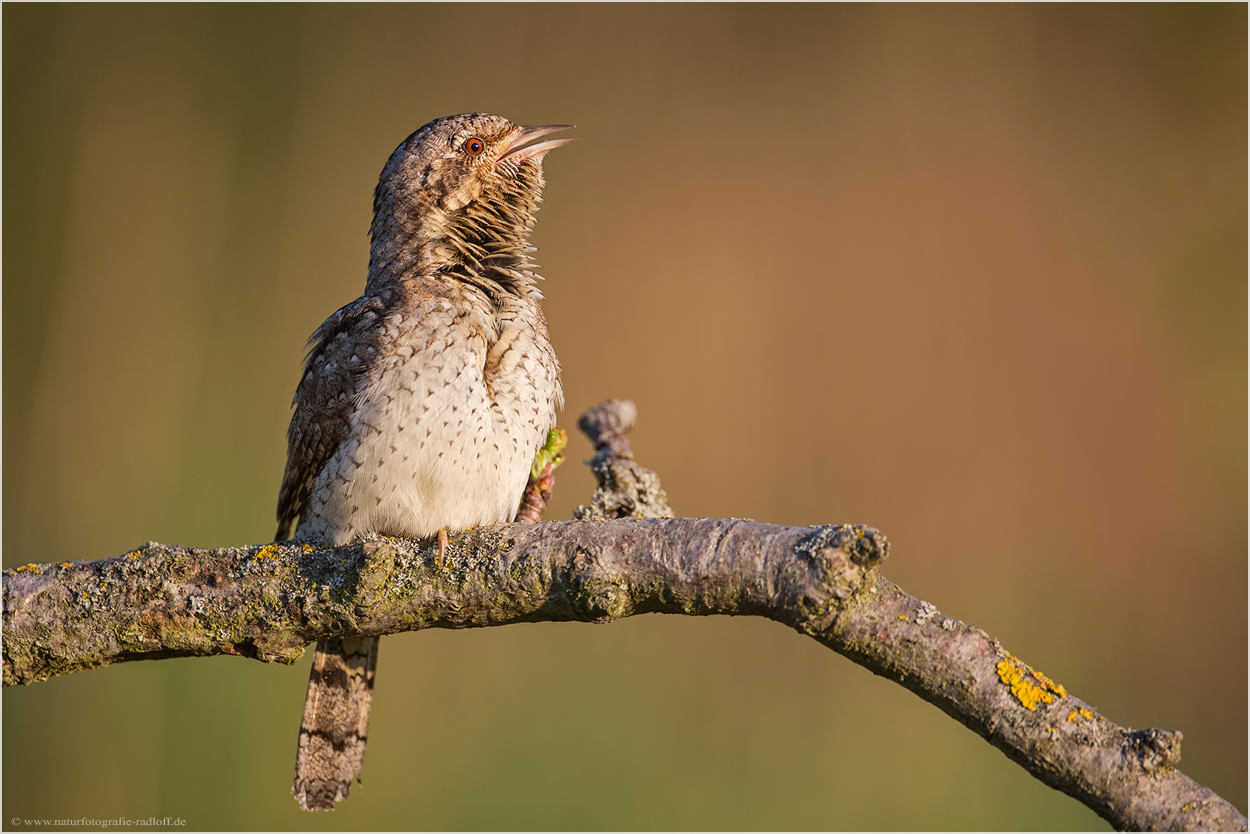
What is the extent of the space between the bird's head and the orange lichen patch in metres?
1.51

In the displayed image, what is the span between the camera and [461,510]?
6.38ft

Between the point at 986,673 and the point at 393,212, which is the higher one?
the point at 393,212

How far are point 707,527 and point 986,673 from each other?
1.58 feet

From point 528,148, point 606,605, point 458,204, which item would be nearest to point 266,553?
point 606,605

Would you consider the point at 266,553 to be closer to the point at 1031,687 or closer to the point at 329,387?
the point at 329,387

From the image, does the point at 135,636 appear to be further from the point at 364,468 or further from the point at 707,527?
the point at 707,527

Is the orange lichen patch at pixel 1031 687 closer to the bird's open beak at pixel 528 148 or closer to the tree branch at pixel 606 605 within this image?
the tree branch at pixel 606 605

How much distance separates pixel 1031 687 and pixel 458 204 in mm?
1821

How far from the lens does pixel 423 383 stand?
1936 millimetres

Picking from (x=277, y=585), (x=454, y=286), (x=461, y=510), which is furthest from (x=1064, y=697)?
(x=454, y=286)

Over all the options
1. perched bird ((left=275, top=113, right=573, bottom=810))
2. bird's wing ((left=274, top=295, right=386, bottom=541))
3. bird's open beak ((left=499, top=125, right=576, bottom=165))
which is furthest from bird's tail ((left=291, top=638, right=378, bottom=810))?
bird's open beak ((left=499, top=125, right=576, bottom=165))

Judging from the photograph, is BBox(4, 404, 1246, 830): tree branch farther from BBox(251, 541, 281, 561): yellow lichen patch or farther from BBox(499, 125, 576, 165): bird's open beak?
BBox(499, 125, 576, 165): bird's open beak

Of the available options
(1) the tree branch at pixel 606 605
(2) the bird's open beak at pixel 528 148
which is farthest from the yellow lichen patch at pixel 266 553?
(2) the bird's open beak at pixel 528 148

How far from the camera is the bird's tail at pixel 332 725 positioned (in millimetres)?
2229
